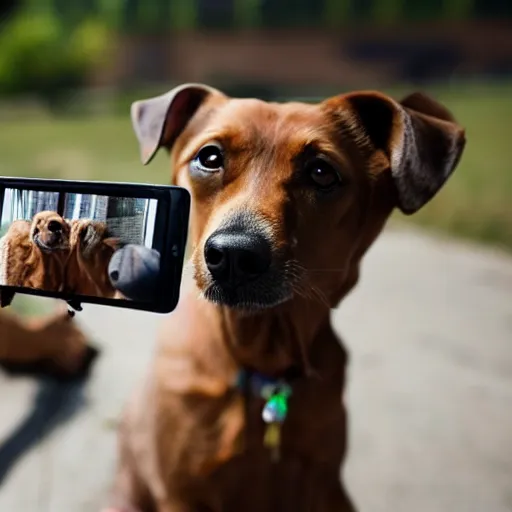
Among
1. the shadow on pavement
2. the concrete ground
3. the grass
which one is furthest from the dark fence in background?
the shadow on pavement

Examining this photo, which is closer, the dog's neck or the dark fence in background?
the dog's neck

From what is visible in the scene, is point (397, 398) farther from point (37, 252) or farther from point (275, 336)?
point (37, 252)

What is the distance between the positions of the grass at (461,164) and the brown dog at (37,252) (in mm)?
765

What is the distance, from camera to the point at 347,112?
64 centimetres

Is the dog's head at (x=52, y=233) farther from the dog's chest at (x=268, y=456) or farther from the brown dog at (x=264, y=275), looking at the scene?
the dog's chest at (x=268, y=456)

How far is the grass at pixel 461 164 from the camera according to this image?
1.49 metres

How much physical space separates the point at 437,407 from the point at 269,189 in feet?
2.20

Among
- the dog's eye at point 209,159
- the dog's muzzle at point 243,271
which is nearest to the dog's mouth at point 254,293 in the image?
the dog's muzzle at point 243,271

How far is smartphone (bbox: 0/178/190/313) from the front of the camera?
1.66 ft

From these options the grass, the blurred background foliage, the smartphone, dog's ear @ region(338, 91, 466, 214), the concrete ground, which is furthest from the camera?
the blurred background foliage

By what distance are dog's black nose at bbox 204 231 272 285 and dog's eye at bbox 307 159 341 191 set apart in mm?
90

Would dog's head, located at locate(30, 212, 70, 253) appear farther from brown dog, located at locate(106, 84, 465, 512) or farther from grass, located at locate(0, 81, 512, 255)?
grass, located at locate(0, 81, 512, 255)

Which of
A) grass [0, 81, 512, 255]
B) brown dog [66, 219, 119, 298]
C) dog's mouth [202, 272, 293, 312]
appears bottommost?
grass [0, 81, 512, 255]

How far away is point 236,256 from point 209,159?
4.4 inches
